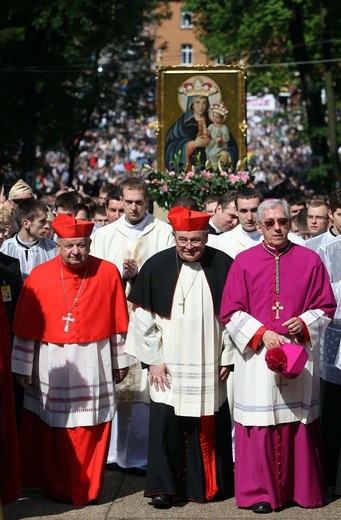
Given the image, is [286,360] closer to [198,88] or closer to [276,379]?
[276,379]

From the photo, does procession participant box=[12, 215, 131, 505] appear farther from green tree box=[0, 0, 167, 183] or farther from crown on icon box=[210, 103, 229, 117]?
green tree box=[0, 0, 167, 183]

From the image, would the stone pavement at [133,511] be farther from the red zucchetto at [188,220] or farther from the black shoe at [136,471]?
the red zucchetto at [188,220]

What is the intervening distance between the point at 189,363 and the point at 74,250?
1111 millimetres

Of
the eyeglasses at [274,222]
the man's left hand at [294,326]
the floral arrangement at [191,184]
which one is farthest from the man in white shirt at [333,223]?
the floral arrangement at [191,184]

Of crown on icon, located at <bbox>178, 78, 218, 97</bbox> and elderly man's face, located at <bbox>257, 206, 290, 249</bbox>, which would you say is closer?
elderly man's face, located at <bbox>257, 206, 290, 249</bbox>

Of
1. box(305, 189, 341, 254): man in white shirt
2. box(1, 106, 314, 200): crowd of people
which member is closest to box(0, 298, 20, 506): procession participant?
box(305, 189, 341, 254): man in white shirt

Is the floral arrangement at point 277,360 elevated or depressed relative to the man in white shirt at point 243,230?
depressed

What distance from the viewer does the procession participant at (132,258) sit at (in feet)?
31.1

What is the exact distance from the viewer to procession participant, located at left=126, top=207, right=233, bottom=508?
829 centimetres

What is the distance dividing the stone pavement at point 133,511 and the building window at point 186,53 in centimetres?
7625

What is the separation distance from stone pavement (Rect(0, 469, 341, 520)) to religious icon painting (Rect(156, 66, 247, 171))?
1134 centimetres

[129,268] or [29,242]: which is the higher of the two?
[29,242]

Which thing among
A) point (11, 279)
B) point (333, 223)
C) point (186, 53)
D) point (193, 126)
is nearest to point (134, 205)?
point (11, 279)

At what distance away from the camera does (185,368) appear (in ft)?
27.3
